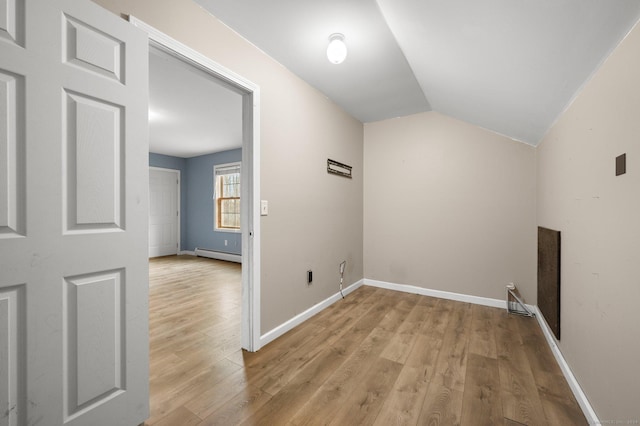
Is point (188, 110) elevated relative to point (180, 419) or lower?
elevated

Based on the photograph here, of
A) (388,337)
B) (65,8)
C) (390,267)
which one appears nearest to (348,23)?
(65,8)

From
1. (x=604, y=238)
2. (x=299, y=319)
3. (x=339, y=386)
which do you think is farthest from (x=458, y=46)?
(x=299, y=319)

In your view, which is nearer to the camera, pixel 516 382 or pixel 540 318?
pixel 516 382

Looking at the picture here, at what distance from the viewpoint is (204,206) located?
6609 mm

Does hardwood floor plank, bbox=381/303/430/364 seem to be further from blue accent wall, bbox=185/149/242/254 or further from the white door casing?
the white door casing

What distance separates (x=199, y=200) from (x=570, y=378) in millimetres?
6946

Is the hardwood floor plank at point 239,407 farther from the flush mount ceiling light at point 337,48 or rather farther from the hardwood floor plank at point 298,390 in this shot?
the flush mount ceiling light at point 337,48

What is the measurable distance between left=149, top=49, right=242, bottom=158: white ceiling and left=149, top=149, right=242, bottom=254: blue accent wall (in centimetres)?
35

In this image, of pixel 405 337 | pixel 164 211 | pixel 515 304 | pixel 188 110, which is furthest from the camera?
pixel 164 211

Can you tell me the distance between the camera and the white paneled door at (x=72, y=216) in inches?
38.8

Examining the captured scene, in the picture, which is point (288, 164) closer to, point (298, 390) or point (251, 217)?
point (251, 217)

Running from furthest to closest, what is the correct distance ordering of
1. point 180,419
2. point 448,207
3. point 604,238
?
point 448,207 < point 180,419 < point 604,238

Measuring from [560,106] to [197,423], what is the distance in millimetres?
2992

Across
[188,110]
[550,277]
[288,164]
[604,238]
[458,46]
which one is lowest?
[550,277]
